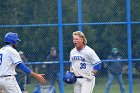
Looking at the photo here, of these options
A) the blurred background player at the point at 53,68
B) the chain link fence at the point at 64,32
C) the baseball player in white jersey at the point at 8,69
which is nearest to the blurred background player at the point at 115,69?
the chain link fence at the point at 64,32

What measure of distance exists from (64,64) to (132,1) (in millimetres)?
2746

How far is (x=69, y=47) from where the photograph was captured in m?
16.5

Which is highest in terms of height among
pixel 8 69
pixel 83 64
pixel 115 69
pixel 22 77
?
pixel 8 69

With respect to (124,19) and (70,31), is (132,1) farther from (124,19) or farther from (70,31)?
(70,31)

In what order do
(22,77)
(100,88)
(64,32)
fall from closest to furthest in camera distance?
(22,77) → (64,32) → (100,88)

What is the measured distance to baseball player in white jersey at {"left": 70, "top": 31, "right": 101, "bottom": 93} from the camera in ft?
40.3

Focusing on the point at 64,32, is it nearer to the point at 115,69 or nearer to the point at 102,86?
the point at 115,69

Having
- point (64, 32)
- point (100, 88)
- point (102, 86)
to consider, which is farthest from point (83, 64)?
point (100, 88)

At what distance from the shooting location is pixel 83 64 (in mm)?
12391

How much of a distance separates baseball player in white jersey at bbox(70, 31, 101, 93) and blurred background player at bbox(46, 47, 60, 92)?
3433 mm

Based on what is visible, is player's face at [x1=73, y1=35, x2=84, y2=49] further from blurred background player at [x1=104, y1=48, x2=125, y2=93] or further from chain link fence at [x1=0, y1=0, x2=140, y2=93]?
blurred background player at [x1=104, y1=48, x2=125, y2=93]

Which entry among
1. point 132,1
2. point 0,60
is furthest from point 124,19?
point 0,60

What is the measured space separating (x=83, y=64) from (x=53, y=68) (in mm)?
3745

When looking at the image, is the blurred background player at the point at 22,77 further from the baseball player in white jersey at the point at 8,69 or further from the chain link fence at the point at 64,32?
the baseball player in white jersey at the point at 8,69
